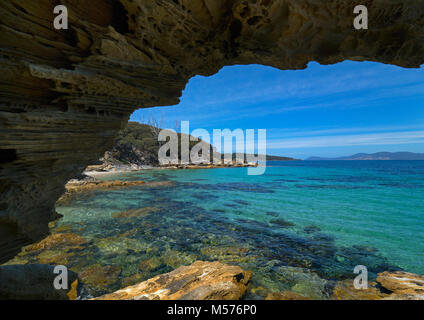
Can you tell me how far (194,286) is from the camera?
436 centimetres

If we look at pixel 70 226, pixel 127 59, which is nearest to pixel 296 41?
pixel 127 59

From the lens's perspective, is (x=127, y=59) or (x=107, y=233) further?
(x=107, y=233)

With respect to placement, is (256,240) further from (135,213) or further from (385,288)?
(135,213)

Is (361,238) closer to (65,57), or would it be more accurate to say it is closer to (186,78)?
(186,78)

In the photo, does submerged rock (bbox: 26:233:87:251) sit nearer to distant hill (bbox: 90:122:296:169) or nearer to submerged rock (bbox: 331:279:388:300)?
submerged rock (bbox: 331:279:388:300)

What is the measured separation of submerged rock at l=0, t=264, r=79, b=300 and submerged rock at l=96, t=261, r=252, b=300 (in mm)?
1092

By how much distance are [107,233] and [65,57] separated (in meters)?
7.79

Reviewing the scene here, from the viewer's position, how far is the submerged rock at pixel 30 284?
3561mm

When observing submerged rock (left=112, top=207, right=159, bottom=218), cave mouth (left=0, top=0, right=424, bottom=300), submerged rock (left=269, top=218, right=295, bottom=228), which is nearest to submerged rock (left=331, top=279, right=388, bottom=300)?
submerged rock (left=269, top=218, right=295, bottom=228)

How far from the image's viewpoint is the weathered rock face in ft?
11.2

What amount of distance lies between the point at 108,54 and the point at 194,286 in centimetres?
579

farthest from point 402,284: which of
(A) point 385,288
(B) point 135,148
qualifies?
(B) point 135,148

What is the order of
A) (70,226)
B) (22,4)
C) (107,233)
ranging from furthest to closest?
(70,226), (107,233), (22,4)

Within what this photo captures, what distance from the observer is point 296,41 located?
4766 millimetres
